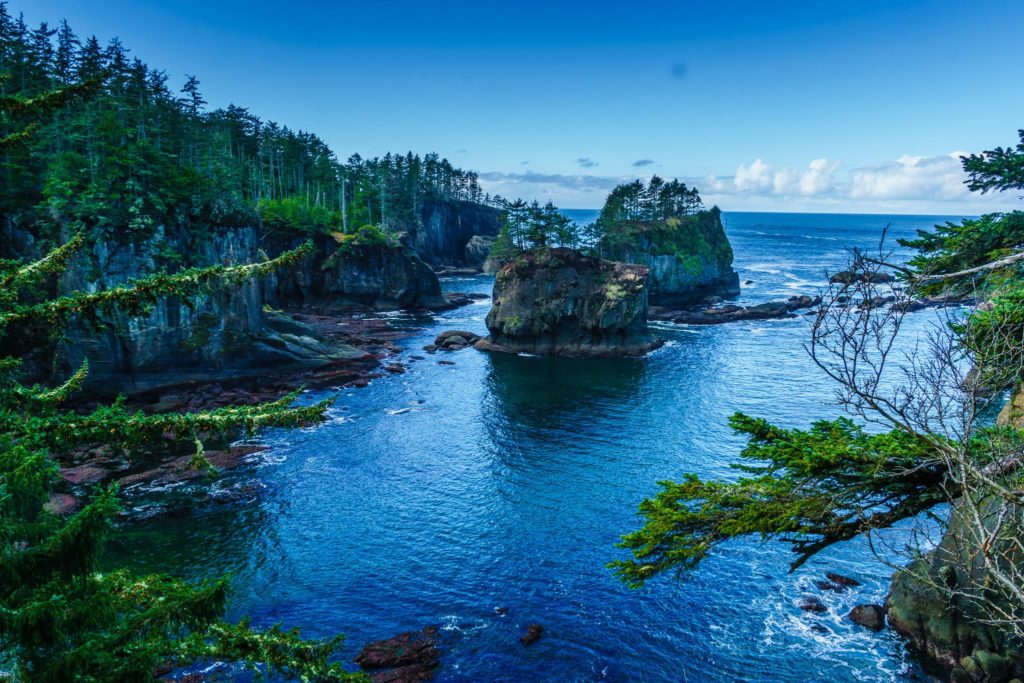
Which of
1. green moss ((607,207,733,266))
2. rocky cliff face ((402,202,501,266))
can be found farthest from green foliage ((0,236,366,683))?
rocky cliff face ((402,202,501,266))

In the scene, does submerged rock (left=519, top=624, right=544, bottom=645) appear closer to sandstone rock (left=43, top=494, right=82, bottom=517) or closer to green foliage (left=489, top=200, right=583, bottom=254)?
sandstone rock (left=43, top=494, right=82, bottom=517)

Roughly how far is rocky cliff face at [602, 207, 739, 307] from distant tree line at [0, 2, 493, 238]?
47182 mm

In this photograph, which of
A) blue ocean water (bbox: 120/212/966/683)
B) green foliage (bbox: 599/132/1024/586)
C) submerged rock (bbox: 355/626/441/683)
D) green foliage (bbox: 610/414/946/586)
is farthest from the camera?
blue ocean water (bbox: 120/212/966/683)

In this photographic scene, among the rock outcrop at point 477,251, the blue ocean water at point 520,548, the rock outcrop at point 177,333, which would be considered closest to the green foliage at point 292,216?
the rock outcrop at point 177,333

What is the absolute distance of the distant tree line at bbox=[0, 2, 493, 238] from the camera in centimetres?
4569

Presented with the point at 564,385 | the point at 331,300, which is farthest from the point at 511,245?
the point at 564,385

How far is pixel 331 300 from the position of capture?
311 ft

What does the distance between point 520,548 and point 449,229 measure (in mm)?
129527

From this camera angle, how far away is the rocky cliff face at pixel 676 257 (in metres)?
99.9

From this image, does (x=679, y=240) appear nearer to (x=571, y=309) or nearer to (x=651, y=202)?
(x=651, y=202)

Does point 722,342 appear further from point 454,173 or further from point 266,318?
point 454,173

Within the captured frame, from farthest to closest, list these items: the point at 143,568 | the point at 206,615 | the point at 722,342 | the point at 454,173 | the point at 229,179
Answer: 1. the point at 454,173
2. the point at 722,342
3. the point at 229,179
4. the point at 143,568
5. the point at 206,615

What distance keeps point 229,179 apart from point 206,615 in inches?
2888

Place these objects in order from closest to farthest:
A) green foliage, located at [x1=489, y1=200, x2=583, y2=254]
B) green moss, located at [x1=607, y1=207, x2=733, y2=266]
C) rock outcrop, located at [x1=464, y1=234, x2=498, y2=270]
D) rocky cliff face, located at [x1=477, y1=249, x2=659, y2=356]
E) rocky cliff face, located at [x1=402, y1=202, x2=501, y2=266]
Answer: rocky cliff face, located at [x1=477, y1=249, x2=659, y2=356]
green foliage, located at [x1=489, y1=200, x2=583, y2=254]
green moss, located at [x1=607, y1=207, x2=733, y2=266]
rocky cliff face, located at [x1=402, y1=202, x2=501, y2=266]
rock outcrop, located at [x1=464, y1=234, x2=498, y2=270]
